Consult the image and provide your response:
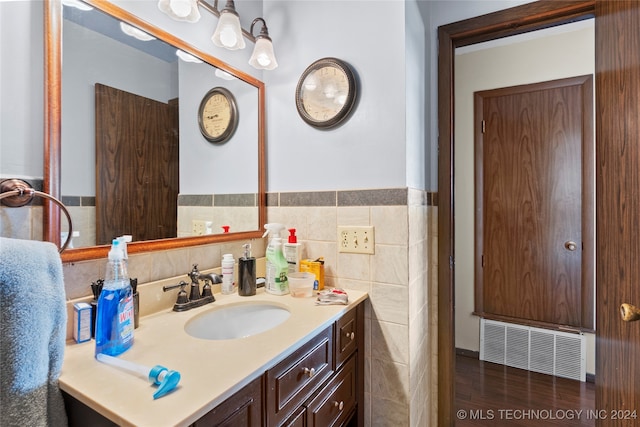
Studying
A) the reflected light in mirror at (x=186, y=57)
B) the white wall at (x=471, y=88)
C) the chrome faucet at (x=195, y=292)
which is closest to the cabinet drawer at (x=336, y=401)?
the chrome faucet at (x=195, y=292)

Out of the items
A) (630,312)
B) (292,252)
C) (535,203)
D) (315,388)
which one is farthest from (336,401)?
(535,203)

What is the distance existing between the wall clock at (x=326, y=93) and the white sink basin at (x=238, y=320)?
78 cm

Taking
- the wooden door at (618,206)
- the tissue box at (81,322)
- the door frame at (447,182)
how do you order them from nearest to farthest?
the tissue box at (81,322)
the wooden door at (618,206)
the door frame at (447,182)

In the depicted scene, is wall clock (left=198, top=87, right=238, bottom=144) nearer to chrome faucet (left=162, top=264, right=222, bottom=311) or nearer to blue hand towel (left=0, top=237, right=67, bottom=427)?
chrome faucet (left=162, top=264, right=222, bottom=311)

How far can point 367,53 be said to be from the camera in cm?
124

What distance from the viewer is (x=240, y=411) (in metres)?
0.64

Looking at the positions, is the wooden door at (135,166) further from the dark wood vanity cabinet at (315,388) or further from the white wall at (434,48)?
the white wall at (434,48)

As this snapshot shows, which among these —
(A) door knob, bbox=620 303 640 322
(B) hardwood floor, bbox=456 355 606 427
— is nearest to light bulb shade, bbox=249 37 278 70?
(A) door knob, bbox=620 303 640 322

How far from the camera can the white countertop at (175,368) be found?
51cm

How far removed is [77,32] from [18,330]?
0.76m

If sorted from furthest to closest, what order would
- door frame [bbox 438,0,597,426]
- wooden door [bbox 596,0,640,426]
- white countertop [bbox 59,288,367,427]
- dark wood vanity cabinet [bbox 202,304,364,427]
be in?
door frame [bbox 438,0,597,426] < wooden door [bbox 596,0,640,426] < dark wood vanity cabinet [bbox 202,304,364,427] < white countertop [bbox 59,288,367,427]

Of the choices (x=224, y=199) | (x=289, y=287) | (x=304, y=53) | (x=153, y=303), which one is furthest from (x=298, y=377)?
(x=304, y=53)

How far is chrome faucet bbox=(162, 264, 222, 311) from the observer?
1.00 metres

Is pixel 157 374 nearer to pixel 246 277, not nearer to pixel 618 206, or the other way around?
pixel 246 277
